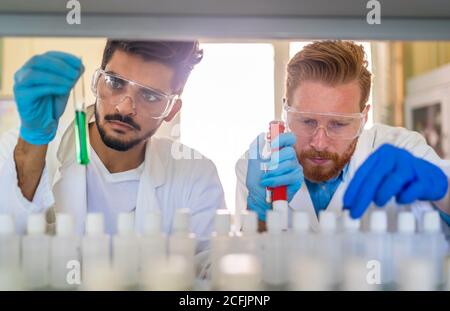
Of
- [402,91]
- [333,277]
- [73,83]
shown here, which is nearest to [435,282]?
[333,277]

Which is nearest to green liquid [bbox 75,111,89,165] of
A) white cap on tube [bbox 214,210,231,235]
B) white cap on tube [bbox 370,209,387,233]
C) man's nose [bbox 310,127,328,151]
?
white cap on tube [bbox 214,210,231,235]

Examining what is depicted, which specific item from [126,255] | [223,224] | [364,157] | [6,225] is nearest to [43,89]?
[6,225]

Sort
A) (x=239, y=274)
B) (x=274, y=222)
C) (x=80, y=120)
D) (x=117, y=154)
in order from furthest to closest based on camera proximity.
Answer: (x=117, y=154)
(x=80, y=120)
(x=274, y=222)
(x=239, y=274)

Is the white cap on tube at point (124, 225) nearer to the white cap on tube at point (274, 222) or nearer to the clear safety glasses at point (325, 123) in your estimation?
the white cap on tube at point (274, 222)

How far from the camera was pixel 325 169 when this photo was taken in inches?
55.6

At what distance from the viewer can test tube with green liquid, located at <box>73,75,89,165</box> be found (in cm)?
129

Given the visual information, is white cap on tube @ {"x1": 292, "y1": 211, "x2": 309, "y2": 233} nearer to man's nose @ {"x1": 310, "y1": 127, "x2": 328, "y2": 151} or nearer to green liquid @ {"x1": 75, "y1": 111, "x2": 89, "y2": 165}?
man's nose @ {"x1": 310, "y1": 127, "x2": 328, "y2": 151}

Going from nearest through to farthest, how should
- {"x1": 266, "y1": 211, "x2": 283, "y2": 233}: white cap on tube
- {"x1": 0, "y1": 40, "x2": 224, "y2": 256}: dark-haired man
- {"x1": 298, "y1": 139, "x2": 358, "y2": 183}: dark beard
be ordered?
{"x1": 266, "y1": 211, "x2": 283, "y2": 233}: white cap on tube → {"x1": 0, "y1": 40, "x2": 224, "y2": 256}: dark-haired man → {"x1": 298, "y1": 139, "x2": 358, "y2": 183}: dark beard

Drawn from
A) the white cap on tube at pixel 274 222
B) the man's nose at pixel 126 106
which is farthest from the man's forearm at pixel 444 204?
the man's nose at pixel 126 106

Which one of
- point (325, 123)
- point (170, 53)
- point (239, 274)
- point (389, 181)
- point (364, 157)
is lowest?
point (239, 274)

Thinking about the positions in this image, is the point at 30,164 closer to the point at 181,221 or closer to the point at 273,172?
→ the point at 181,221

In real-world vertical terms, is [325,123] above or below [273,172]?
above

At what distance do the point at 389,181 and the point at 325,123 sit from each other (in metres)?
0.32
